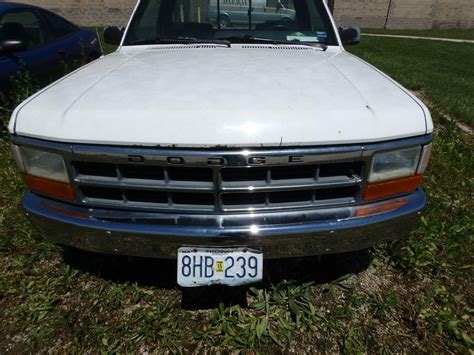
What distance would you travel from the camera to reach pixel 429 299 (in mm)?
2238

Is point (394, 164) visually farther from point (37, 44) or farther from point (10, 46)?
point (37, 44)

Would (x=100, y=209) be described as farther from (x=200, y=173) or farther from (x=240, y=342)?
(x=240, y=342)

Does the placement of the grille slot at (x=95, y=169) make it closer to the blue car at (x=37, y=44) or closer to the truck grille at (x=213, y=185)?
the truck grille at (x=213, y=185)

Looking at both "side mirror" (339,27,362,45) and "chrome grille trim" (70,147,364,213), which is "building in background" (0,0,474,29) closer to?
"side mirror" (339,27,362,45)

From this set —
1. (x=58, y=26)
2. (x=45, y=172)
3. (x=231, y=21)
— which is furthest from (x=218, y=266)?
(x=58, y=26)

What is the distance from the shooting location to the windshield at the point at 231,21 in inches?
111

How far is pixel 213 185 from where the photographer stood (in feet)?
5.34

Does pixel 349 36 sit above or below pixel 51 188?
above

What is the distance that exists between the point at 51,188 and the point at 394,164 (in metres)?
1.64

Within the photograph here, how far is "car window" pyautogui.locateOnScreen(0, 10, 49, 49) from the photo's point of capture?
4570mm

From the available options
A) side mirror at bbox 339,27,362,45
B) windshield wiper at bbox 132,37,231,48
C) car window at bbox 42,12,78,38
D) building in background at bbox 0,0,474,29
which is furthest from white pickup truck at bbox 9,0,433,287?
building in background at bbox 0,0,474,29

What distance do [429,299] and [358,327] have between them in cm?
53

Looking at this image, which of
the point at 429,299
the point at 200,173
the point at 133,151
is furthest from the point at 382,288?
the point at 133,151

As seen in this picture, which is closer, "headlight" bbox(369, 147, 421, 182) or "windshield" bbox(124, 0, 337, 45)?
"headlight" bbox(369, 147, 421, 182)
